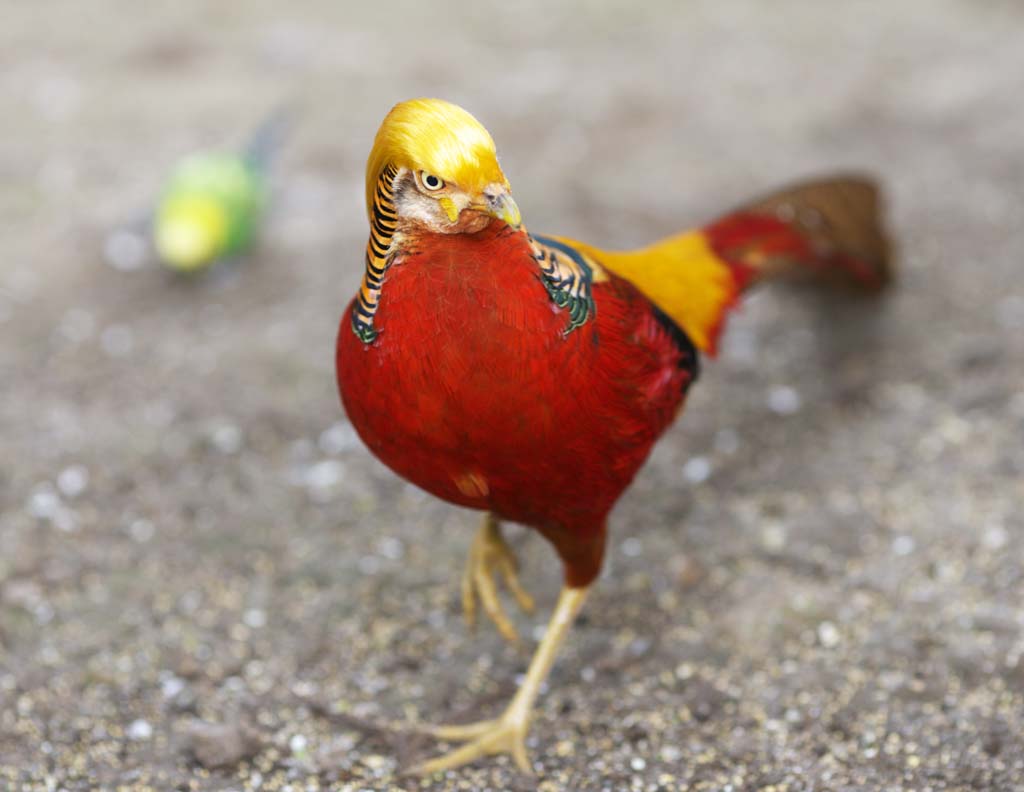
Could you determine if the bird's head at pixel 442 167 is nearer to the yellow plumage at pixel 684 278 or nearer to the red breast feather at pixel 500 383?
the red breast feather at pixel 500 383

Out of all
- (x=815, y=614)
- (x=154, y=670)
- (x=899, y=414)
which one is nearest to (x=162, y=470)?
(x=154, y=670)

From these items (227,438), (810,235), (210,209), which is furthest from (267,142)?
(810,235)

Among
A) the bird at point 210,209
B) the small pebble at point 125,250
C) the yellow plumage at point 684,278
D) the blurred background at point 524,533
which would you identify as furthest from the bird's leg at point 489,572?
the small pebble at point 125,250

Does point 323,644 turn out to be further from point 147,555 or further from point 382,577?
point 147,555

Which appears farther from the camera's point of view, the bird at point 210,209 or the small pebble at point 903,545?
the bird at point 210,209

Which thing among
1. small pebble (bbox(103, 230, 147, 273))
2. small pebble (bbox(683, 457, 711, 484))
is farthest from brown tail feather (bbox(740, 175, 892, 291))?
small pebble (bbox(103, 230, 147, 273))

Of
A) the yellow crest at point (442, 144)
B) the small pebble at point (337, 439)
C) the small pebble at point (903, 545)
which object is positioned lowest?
the small pebble at point (337, 439)

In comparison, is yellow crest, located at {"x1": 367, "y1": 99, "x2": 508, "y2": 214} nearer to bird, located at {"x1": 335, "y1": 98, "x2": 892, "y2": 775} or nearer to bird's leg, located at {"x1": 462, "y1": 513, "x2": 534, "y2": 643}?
bird, located at {"x1": 335, "y1": 98, "x2": 892, "y2": 775}
